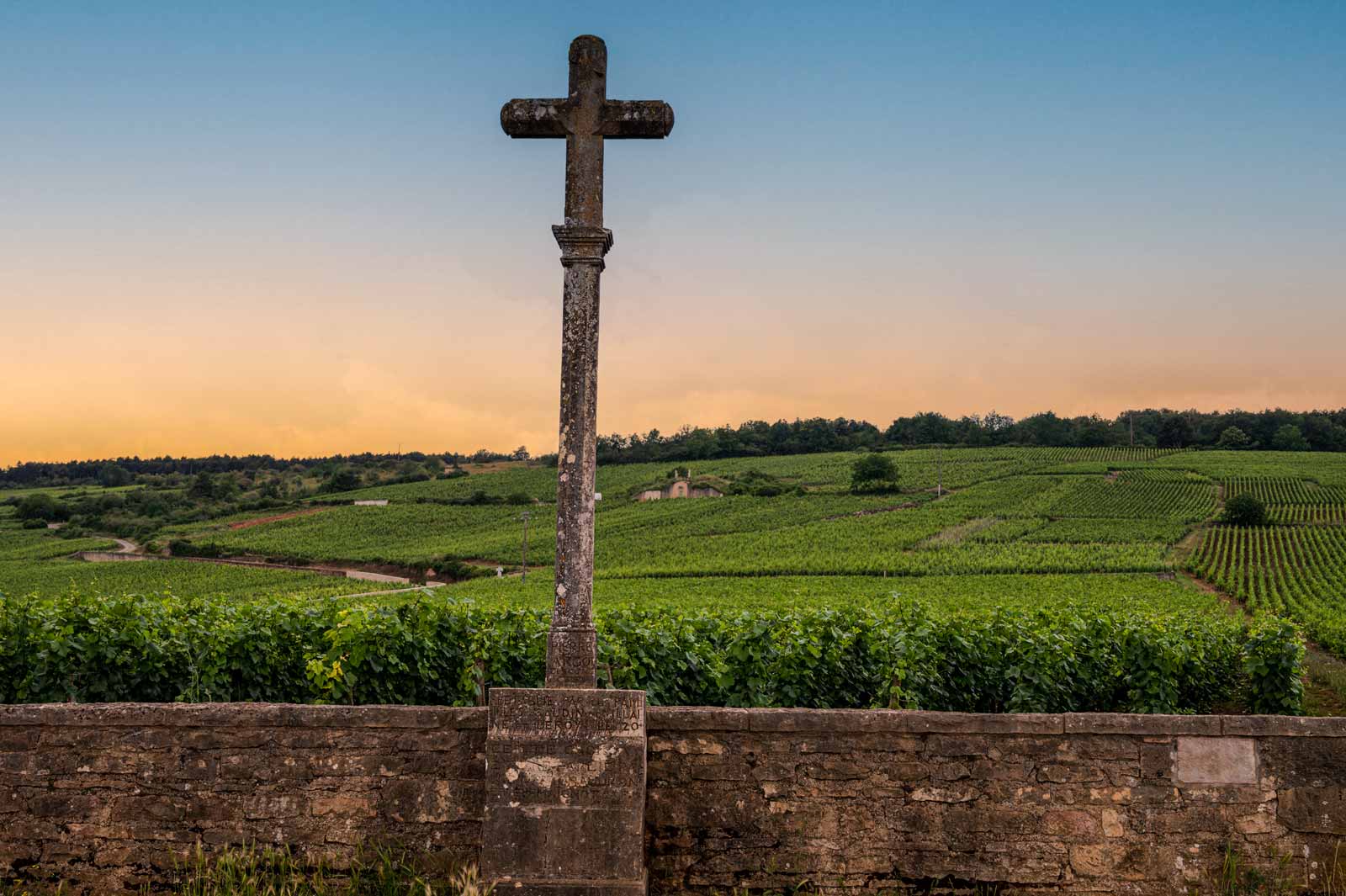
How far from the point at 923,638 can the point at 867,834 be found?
3.24 m

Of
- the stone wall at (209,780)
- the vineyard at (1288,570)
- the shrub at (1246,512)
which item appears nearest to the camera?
the stone wall at (209,780)

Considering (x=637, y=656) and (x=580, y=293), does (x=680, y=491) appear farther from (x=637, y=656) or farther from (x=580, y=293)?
(x=580, y=293)

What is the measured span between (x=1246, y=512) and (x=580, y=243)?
7364cm

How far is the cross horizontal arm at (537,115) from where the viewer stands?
17.7 ft

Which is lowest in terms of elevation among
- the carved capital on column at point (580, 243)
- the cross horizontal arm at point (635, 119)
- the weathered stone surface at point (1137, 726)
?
the weathered stone surface at point (1137, 726)

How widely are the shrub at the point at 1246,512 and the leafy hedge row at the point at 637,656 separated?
66412 millimetres

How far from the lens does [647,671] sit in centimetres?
739

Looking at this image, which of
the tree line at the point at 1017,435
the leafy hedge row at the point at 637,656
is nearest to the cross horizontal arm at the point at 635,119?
the leafy hedge row at the point at 637,656

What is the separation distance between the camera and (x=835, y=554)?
174 feet

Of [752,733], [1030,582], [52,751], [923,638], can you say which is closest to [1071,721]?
[752,733]

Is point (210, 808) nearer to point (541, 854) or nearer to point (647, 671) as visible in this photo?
point (541, 854)

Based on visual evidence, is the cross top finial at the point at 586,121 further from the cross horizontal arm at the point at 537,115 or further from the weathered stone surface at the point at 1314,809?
the weathered stone surface at the point at 1314,809

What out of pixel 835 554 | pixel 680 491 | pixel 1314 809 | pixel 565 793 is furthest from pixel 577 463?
pixel 680 491

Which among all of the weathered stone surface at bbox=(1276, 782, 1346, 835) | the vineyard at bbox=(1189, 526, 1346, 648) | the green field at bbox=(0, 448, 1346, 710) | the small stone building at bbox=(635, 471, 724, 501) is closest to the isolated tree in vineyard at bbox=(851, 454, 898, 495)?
the green field at bbox=(0, 448, 1346, 710)
